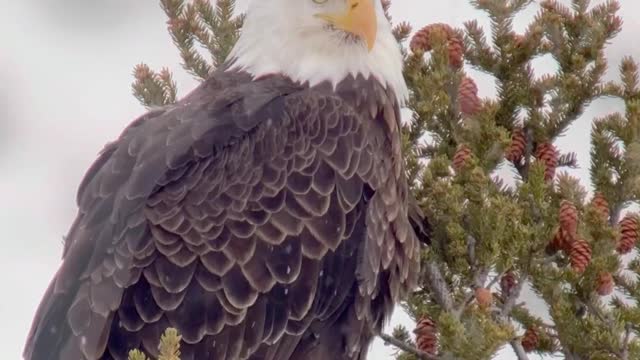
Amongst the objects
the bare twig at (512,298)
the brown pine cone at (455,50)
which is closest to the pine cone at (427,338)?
the bare twig at (512,298)

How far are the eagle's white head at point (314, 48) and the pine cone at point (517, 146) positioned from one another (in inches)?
16.9

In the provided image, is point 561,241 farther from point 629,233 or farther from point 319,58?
point 319,58

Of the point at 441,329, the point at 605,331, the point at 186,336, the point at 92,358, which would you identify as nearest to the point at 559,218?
the point at 605,331

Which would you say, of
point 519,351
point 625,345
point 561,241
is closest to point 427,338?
point 519,351

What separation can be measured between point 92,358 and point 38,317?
407 millimetres

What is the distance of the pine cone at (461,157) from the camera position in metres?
3.91

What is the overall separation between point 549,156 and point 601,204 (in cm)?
34

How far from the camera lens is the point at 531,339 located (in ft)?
13.4

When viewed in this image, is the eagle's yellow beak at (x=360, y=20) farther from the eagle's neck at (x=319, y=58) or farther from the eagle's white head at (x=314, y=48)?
the eagle's neck at (x=319, y=58)

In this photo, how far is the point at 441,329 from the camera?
136 inches

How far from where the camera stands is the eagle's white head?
14.6ft

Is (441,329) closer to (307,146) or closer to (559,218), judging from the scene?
(559,218)

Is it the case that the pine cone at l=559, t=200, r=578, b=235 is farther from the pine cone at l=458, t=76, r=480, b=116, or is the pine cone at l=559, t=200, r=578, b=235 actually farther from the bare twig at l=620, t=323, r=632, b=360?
the pine cone at l=458, t=76, r=480, b=116

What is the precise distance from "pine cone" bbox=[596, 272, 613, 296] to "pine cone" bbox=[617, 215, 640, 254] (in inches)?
7.3
